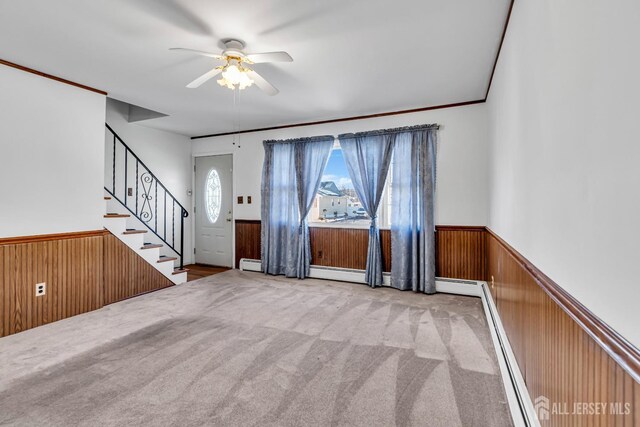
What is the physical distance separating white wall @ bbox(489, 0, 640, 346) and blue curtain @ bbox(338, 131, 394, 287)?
108 inches

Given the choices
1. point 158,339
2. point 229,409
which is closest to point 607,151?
point 229,409

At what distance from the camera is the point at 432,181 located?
167 inches

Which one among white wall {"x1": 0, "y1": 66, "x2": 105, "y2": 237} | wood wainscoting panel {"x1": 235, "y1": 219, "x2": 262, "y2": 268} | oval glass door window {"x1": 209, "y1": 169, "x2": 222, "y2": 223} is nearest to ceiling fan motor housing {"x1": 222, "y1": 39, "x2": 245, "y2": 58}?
white wall {"x1": 0, "y1": 66, "x2": 105, "y2": 237}

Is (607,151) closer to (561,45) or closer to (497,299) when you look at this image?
(561,45)

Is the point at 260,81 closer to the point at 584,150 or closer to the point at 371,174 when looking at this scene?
the point at 371,174

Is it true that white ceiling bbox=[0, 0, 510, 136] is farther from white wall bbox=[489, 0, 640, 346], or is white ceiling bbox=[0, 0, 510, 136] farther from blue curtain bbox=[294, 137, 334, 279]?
blue curtain bbox=[294, 137, 334, 279]

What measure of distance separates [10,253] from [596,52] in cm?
446

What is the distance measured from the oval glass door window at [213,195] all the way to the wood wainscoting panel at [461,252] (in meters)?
4.21

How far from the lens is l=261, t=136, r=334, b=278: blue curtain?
16.7ft

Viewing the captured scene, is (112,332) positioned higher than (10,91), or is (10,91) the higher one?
(10,91)

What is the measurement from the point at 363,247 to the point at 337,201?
916mm

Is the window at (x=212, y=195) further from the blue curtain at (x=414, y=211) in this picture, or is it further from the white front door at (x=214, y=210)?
the blue curtain at (x=414, y=211)

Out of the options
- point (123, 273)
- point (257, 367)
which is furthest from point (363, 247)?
point (123, 273)

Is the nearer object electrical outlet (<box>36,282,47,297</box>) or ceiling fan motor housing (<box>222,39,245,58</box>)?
ceiling fan motor housing (<box>222,39,245,58</box>)
